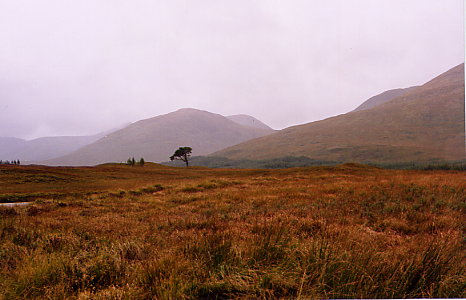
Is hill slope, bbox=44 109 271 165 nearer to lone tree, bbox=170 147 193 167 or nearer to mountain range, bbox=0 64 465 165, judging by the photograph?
mountain range, bbox=0 64 465 165

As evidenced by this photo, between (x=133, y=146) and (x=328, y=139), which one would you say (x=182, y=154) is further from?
(x=328, y=139)

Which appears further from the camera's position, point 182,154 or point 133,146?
point 182,154

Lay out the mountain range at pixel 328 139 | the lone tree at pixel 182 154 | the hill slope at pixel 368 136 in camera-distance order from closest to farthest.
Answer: the mountain range at pixel 328 139 → the lone tree at pixel 182 154 → the hill slope at pixel 368 136

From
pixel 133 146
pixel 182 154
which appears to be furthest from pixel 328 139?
pixel 133 146

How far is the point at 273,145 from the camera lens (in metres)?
85.0

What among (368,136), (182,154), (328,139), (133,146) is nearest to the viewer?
(133,146)

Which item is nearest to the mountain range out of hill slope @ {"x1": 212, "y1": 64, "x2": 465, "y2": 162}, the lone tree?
hill slope @ {"x1": 212, "y1": 64, "x2": 465, "y2": 162}

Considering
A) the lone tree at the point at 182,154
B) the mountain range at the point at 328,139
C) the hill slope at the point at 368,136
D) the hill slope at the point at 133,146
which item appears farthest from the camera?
the hill slope at the point at 368,136

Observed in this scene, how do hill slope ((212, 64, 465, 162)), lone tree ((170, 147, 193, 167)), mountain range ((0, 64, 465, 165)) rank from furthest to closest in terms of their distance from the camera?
hill slope ((212, 64, 465, 162)), lone tree ((170, 147, 193, 167)), mountain range ((0, 64, 465, 165))

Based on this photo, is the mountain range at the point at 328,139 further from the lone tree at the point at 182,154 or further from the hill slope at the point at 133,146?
the lone tree at the point at 182,154

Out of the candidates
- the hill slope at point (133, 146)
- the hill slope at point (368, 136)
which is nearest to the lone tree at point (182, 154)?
the hill slope at point (133, 146)

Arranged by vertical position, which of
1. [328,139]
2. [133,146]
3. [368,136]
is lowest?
[368,136]

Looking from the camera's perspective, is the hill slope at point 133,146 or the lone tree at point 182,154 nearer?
the hill slope at point 133,146

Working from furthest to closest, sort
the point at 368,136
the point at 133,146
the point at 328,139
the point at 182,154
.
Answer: the point at 328,139 < the point at 368,136 < the point at 182,154 < the point at 133,146
